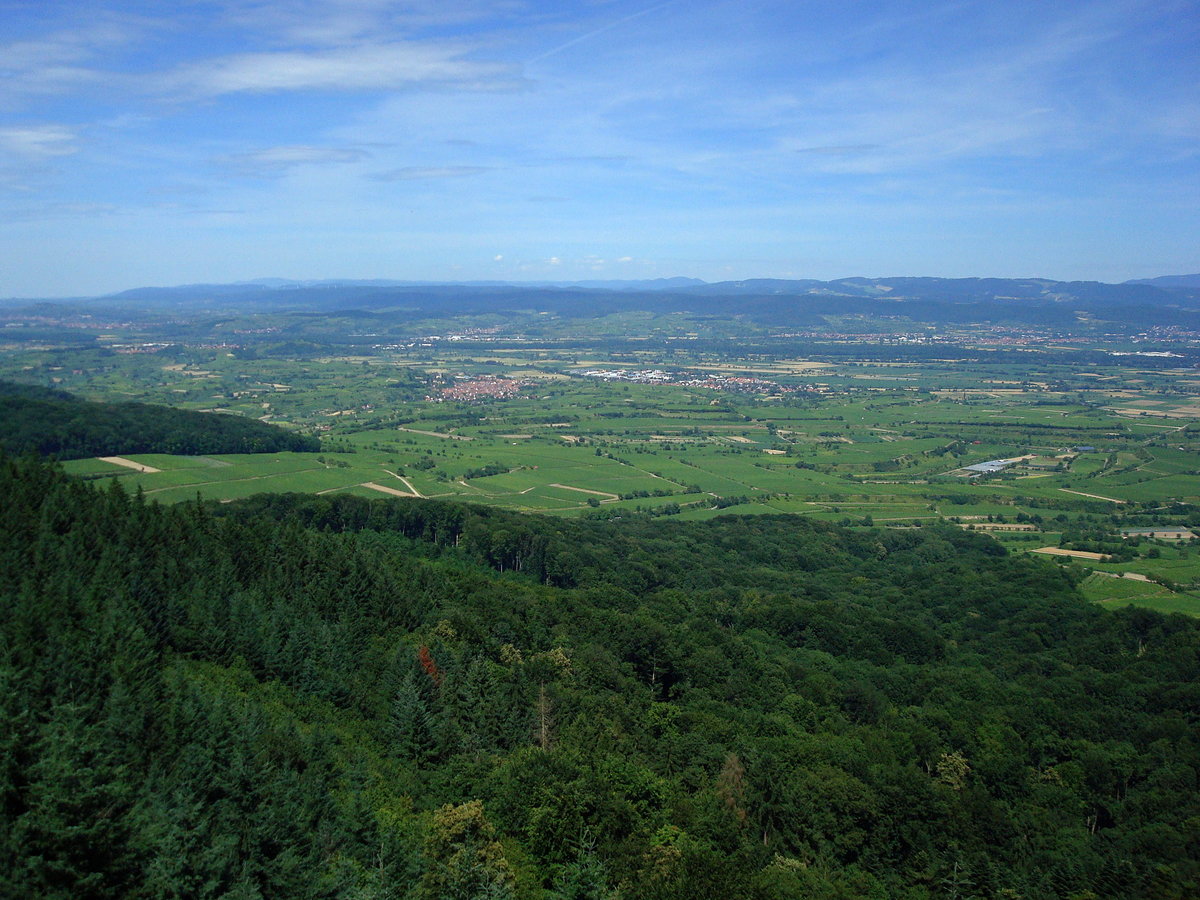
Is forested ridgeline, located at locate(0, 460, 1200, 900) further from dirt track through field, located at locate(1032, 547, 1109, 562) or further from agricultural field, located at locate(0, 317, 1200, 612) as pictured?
agricultural field, located at locate(0, 317, 1200, 612)

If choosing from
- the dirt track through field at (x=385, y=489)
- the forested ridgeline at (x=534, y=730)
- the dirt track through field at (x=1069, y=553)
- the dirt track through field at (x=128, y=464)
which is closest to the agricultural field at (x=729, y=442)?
the dirt track through field at (x=1069, y=553)

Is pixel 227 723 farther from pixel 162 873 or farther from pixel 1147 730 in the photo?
pixel 1147 730

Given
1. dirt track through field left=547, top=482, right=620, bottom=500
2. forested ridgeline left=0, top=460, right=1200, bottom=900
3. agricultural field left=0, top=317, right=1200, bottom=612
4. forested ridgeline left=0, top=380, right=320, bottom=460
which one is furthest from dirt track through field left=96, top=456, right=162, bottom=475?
dirt track through field left=547, top=482, right=620, bottom=500

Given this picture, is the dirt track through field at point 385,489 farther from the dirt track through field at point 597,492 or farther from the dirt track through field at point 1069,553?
the dirt track through field at point 1069,553

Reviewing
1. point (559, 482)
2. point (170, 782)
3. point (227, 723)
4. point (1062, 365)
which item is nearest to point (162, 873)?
point (170, 782)

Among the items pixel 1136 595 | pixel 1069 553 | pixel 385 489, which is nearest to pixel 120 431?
pixel 385 489

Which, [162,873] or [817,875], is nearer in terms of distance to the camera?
[162,873]

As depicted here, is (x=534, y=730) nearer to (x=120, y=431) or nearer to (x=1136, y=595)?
(x=1136, y=595)
